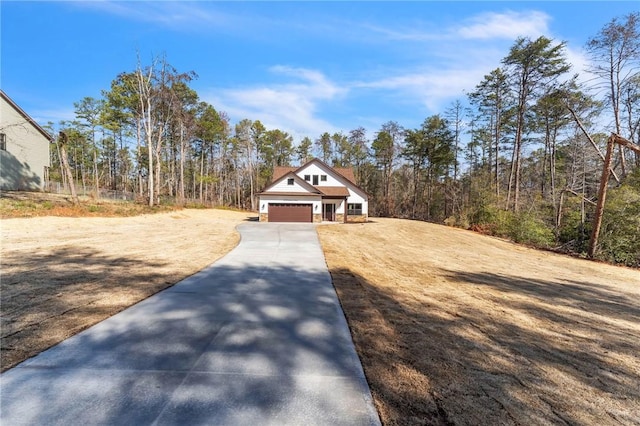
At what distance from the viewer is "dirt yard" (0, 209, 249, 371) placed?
162 inches

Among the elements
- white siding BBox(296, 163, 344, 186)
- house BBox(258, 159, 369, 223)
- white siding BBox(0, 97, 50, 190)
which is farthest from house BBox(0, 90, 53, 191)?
white siding BBox(296, 163, 344, 186)

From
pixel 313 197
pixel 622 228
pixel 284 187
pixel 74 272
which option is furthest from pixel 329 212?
pixel 74 272

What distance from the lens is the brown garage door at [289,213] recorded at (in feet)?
85.2

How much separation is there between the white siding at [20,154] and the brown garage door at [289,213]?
768 inches

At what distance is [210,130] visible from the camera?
43000mm

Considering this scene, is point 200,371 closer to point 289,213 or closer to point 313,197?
point 289,213

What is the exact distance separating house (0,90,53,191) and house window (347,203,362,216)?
88.7 ft

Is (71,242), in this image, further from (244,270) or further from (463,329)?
(463,329)

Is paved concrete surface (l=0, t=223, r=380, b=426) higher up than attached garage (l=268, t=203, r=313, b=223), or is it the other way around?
attached garage (l=268, t=203, r=313, b=223)

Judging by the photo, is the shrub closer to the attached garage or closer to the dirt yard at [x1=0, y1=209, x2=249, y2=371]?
the dirt yard at [x1=0, y1=209, x2=249, y2=371]

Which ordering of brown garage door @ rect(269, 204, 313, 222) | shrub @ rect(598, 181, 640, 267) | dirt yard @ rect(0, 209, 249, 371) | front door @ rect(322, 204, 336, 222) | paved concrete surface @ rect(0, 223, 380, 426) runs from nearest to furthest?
paved concrete surface @ rect(0, 223, 380, 426), dirt yard @ rect(0, 209, 249, 371), shrub @ rect(598, 181, 640, 267), brown garage door @ rect(269, 204, 313, 222), front door @ rect(322, 204, 336, 222)

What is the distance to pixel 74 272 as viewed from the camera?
705cm

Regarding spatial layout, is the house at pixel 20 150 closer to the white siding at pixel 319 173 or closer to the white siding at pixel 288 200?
the white siding at pixel 288 200

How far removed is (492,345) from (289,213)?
886 inches
